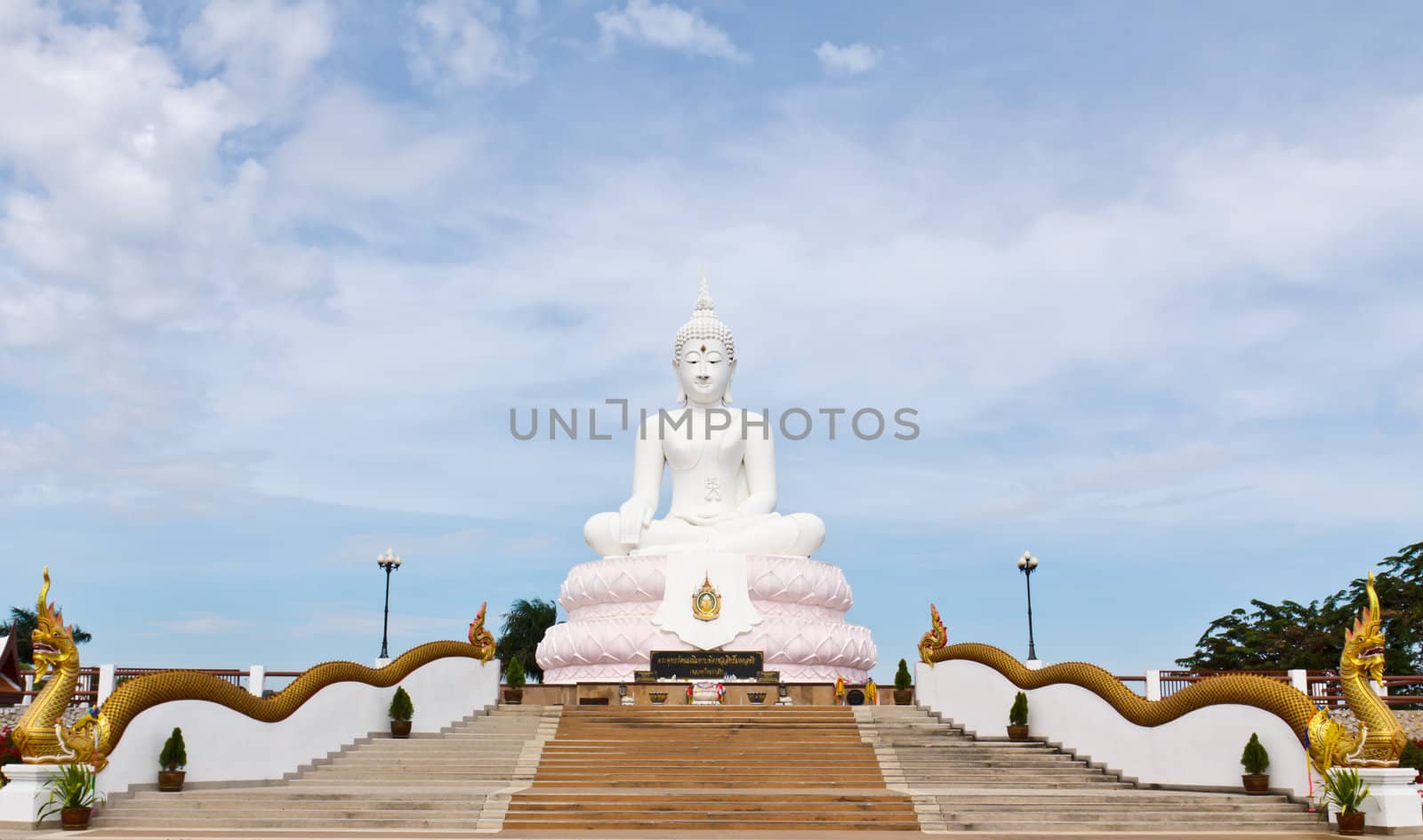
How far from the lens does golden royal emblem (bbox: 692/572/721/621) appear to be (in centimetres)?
2306

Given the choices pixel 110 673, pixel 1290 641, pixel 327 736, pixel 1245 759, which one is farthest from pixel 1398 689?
pixel 110 673

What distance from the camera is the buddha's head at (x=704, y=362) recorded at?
2667cm

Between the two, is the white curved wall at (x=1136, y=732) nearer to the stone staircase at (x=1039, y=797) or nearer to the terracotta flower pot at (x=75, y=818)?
the stone staircase at (x=1039, y=797)

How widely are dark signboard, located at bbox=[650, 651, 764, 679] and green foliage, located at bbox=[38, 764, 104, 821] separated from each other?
34.5ft

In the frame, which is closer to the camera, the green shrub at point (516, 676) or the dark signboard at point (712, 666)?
the green shrub at point (516, 676)

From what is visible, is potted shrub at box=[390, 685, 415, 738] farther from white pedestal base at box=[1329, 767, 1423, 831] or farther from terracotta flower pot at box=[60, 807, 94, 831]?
white pedestal base at box=[1329, 767, 1423, 831]

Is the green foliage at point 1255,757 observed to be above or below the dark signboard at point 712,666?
below

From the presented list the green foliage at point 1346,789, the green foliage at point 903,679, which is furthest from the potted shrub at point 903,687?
the green foliage at point 1346,789

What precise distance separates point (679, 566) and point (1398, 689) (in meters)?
18.9

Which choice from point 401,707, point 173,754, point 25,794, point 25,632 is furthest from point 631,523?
point 25,632

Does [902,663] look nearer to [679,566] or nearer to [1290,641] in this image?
[679,566]

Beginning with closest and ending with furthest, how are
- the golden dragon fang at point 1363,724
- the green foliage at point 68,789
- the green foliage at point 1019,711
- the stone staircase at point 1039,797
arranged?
the golden dragon fang at point 1363,724 → the green foliage at point 68,789 → the stone staircase at point 1039,797 → the green foliage at point 1019,711

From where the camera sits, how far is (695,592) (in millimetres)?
23250

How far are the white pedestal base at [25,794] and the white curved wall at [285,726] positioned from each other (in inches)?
25.8
